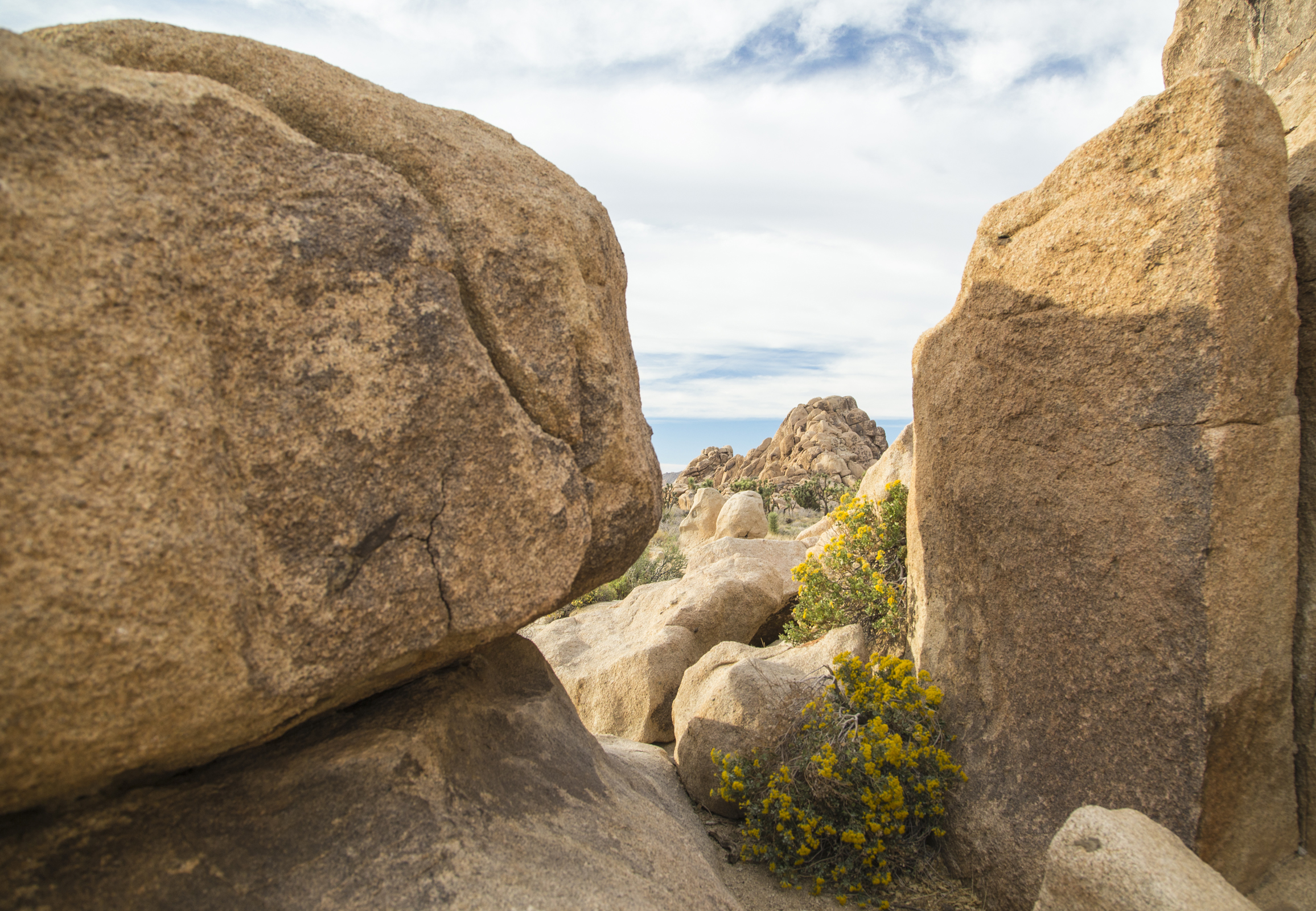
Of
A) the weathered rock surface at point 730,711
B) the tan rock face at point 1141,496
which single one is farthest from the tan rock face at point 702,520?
the tan rock face at point 1141,496

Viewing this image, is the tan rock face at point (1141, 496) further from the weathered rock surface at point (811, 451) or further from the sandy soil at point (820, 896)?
the weathered rock surface at point (811, 451)

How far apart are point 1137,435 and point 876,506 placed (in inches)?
101

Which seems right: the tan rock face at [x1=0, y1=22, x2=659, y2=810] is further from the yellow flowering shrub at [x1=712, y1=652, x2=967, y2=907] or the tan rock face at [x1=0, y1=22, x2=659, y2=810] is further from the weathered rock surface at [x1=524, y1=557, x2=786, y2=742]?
the weathered rock surface at [x1=524, y1=557, x2=786, y2=742]

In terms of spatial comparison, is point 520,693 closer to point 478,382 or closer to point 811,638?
point 478,382

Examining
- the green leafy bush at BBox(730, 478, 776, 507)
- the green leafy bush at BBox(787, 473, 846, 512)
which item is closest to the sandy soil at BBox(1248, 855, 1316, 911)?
the green leafy bush at BBox(787, 473, 846, 512)

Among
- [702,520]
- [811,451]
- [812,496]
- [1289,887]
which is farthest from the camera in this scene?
[811,451]

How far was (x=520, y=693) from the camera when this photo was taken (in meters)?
3.33

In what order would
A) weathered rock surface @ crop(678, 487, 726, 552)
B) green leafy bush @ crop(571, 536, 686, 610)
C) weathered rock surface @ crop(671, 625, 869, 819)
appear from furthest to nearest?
weathered rock surface @ crop(678, 487, 726, 552)
green leafy bush @ crop(571, 536, 686, 610)
weathered rock surface @ crop(671, 625, 869, 819)

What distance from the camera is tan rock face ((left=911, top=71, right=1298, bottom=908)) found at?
2830mm

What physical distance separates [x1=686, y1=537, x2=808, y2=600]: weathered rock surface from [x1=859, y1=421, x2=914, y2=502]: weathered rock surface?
40.6 inches

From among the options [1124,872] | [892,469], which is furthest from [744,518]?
[1124,872]

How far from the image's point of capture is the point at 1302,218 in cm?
312

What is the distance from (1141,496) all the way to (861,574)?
238 cm

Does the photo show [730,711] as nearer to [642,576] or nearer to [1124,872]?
[1124,872]
